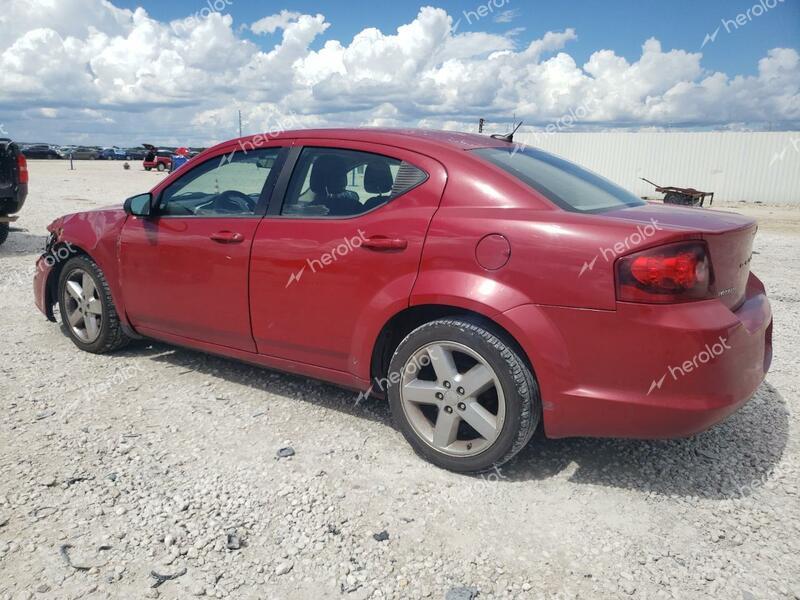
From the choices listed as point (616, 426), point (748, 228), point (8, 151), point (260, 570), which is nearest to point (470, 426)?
point (616, 426)

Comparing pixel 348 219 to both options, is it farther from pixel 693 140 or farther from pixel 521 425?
pixel 693 140

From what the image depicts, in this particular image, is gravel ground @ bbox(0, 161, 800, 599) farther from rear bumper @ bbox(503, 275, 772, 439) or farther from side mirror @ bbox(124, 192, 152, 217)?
side mirror @ bbox(124, 192, 152, 217)

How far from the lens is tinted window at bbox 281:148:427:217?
10.6 ft

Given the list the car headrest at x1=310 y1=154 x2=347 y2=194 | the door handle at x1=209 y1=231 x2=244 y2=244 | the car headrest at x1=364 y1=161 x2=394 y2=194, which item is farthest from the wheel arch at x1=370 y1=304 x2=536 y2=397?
the door handle at x1=209 y1=231 x2=244 y2=244

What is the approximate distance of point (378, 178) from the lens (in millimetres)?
3316

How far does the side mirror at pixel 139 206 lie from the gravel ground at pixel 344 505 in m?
1.14

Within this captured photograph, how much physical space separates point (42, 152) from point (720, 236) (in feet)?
217

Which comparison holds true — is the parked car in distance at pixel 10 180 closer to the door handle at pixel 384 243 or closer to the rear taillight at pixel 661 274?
the door handle at pixel 384 243

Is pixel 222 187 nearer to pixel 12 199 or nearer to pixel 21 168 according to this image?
pixel 12 199

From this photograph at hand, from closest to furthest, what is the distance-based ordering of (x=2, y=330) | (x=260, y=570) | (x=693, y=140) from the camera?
(x=260, y=570) → (x=2, y=330) → (x=693, y=140)

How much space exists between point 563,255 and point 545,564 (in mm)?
1229

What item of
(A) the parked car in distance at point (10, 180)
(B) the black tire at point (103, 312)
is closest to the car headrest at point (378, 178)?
(B) the black tire at point (103, 312)

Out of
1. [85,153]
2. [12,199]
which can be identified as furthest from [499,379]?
[85,153]

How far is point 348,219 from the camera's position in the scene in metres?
3.28
